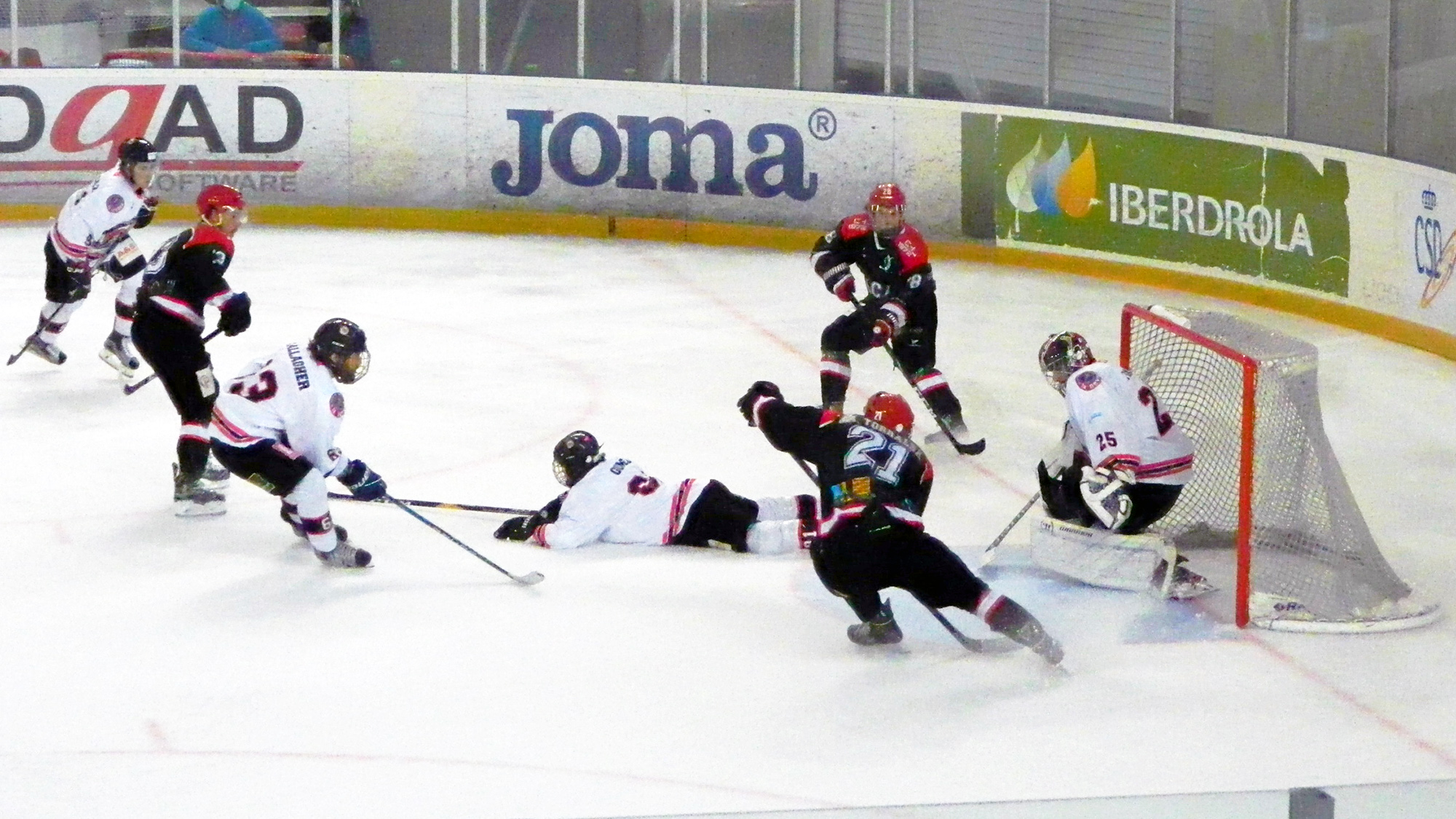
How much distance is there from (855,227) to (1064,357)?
71.4 inches

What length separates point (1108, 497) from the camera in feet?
19.9

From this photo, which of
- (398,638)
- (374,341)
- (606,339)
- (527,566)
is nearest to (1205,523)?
(527,566)

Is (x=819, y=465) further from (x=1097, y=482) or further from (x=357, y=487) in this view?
(x=357, y=487)

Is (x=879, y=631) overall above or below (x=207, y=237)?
below

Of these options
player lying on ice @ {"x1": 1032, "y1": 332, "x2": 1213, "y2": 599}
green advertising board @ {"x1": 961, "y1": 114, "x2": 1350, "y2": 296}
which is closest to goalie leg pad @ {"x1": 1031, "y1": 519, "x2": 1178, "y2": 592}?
player lying on ice @ {"x1": 1032, "y1": 332, "x2": 1213, "y2": 599}

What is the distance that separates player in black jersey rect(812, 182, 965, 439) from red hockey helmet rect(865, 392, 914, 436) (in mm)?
2157

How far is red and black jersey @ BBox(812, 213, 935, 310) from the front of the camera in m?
7.89

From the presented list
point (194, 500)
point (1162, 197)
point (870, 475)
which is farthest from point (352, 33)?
point (870, 475)

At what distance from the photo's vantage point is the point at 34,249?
12.2 metres

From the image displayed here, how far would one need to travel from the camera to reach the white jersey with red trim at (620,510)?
6465 millimetres

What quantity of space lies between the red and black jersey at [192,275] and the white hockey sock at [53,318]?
2.27 m

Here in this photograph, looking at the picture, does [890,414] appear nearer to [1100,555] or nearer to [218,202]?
[1100,555]

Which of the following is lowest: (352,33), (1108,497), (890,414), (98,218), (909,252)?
(1108,497)

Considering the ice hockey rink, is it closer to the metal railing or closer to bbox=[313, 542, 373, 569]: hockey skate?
bbox=[313, 542, 373, 569]: hockey skate
